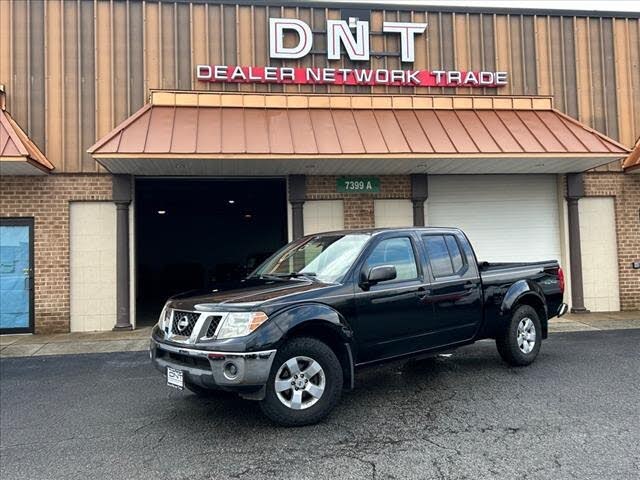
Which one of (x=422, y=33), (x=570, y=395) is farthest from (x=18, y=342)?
(x=422, y=33)

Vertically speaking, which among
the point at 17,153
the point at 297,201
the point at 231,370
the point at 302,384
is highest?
the point at 17,153

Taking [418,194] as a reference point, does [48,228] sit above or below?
below

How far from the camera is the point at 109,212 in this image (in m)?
10.4

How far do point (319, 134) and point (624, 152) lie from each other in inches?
238

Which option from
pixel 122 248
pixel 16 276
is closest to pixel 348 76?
pixel 122 248

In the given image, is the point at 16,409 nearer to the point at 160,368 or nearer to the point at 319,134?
the point at 160,368

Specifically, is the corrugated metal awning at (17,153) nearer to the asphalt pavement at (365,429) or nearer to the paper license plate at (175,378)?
the asphalt pavement at (365,429)

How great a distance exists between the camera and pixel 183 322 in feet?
14.9

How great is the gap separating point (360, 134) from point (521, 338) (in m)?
5.11

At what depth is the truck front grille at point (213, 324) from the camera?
14.0 feet

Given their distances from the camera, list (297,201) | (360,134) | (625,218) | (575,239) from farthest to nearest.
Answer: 1. (625,218)
2. (575,239)
3. (297,201)
4. (360,134)

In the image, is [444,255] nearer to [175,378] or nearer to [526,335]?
[526,335]

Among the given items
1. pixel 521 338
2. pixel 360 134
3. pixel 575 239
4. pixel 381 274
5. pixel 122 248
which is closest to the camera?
pixel 381 274

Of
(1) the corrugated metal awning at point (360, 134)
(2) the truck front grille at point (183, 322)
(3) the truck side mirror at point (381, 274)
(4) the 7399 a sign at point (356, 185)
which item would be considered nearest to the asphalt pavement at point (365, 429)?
(2) the truck front grille at point (183, 322)
